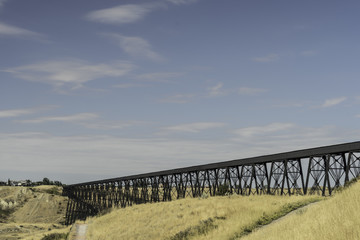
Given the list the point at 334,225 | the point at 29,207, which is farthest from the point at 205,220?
the point at 29,207

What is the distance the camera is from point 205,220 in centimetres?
2762

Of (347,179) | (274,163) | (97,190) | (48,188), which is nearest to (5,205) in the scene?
(48,188)

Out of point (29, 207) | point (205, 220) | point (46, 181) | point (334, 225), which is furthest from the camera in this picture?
point (46, 181)

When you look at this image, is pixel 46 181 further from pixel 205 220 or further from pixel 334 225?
pixel 334 225

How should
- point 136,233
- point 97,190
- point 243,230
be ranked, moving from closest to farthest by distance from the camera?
point 243,230
point 136,233
point 97,190

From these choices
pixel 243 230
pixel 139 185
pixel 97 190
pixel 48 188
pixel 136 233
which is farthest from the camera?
pixel 48 188

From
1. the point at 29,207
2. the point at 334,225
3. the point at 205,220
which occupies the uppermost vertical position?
the point at 334,225

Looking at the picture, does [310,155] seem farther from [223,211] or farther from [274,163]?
[223,211]

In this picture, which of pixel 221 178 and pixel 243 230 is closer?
pixel 243 230

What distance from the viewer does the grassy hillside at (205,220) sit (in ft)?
76.0

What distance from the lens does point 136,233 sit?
32.1 metres

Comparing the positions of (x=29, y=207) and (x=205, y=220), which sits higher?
(x=205, y=220)

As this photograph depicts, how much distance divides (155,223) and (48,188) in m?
114

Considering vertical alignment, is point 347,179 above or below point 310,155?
below
